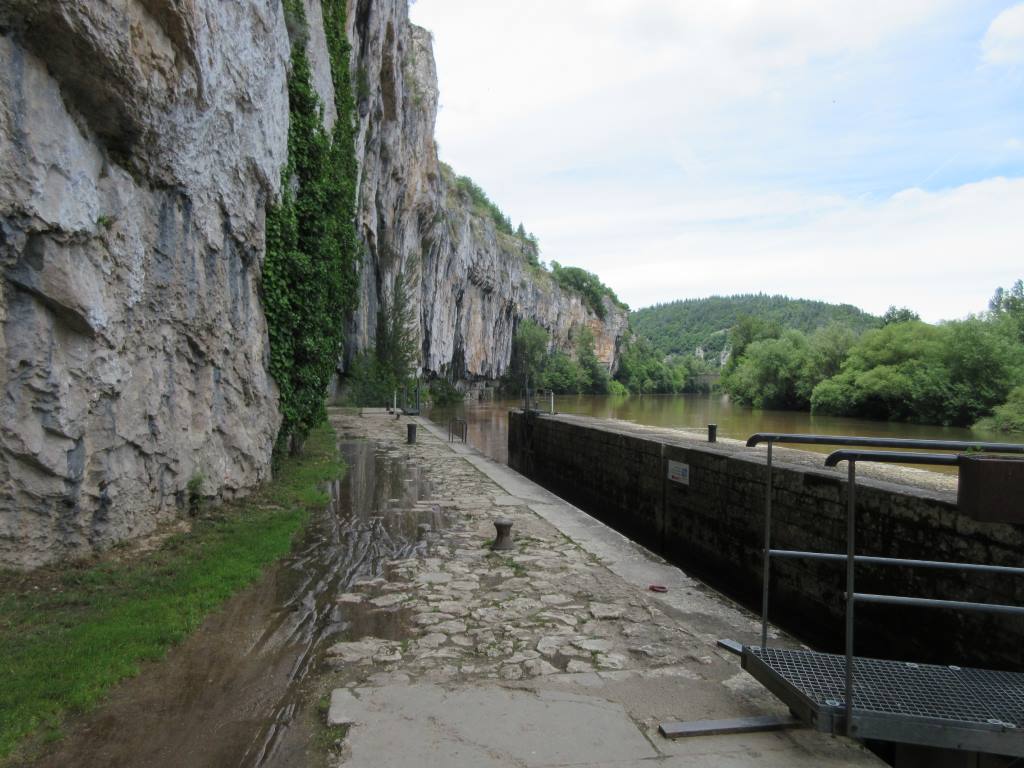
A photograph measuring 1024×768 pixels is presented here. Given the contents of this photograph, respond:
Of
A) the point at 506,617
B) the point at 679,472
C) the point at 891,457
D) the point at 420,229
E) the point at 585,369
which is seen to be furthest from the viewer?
the point at 585,369

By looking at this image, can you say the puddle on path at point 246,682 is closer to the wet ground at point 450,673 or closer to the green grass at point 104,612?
the wet ground at point 450,673

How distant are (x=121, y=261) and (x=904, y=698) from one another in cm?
683

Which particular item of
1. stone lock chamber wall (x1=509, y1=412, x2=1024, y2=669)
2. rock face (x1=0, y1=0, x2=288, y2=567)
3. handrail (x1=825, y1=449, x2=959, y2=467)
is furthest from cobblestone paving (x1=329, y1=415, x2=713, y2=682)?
rock face (x1=0, y1=0, x2=288, y2=567)

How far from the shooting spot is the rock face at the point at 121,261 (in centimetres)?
503

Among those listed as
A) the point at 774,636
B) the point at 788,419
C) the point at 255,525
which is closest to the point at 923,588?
the point at 774,636

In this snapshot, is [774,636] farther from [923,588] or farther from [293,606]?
[293,606]

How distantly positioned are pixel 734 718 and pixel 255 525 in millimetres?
5865

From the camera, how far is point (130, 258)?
6.28 metres

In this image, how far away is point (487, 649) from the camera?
455cm

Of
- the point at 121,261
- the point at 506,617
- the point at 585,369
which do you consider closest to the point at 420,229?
the point at 121,261

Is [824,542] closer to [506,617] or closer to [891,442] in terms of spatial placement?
[891,442]

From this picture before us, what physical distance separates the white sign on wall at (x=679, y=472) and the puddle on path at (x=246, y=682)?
542 cm

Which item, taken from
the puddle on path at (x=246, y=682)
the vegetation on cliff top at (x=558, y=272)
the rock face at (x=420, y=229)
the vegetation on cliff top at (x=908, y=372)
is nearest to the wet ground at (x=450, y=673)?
the puddle on path at (x=246, y=682)

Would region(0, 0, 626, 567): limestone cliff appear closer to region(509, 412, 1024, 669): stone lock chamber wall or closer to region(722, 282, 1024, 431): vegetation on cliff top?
region(509, 412, 1024, 669): stone lock chamber wall
